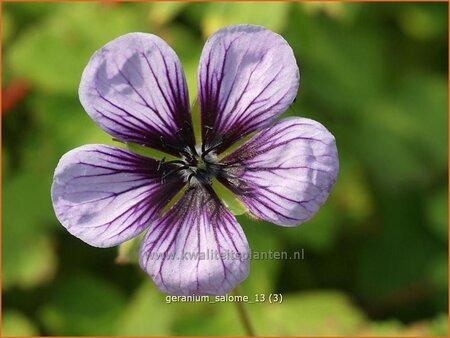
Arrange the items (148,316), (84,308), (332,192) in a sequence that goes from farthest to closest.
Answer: (332,192) < (84,308) < (148,316)

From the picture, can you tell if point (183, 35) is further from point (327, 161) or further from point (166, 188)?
point (327, 161)

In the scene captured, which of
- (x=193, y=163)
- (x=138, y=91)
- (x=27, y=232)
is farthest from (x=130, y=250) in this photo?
(x=27, y=232)

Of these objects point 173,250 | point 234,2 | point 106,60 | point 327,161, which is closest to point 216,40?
point 106,60

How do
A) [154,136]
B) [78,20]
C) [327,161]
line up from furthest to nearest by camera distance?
[78,20], [154,136], [327,161]

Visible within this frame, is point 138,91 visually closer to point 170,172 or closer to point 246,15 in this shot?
point 170,172

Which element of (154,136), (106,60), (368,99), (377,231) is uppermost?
(106,60)

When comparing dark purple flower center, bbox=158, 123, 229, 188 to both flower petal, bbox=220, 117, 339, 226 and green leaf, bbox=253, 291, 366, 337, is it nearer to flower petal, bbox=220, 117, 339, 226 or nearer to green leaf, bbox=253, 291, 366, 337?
flower petal, bbox=220, 117, 339, 226

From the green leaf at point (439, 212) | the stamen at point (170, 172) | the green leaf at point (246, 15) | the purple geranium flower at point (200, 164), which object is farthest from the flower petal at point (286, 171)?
the green leaf at point (439, 212)
